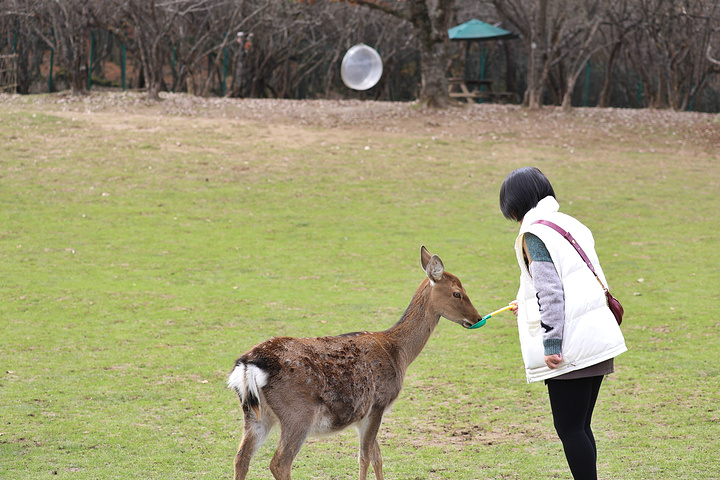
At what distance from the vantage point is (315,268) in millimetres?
10039

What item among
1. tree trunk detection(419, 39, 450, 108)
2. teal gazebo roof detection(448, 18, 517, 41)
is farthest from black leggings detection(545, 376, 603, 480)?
teal gazebo roof detection(448, 18, 517, 41)

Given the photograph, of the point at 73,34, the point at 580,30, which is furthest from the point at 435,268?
the point at 580,30

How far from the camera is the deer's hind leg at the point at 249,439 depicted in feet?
13.1

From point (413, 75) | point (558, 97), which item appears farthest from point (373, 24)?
point (558, 97)

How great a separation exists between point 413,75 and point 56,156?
21.2m

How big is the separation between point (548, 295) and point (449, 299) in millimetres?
1247

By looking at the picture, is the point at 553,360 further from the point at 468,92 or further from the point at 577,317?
the point at 468,92

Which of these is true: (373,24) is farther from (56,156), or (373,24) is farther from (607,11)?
(56,156)

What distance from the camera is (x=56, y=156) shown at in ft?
48.7

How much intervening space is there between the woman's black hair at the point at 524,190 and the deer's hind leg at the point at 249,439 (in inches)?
63.2

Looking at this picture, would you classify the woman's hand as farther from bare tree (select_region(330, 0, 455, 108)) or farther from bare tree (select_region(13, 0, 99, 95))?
bare tree (select_region(13, 0, 99, 95))

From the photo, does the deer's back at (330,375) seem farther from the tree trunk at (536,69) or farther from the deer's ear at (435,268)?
the tree trunk at (536,69)

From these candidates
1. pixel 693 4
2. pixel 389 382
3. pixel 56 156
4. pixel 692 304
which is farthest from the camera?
pixel 693 4

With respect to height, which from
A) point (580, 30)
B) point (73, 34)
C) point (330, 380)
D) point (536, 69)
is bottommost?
point (330, 380)
